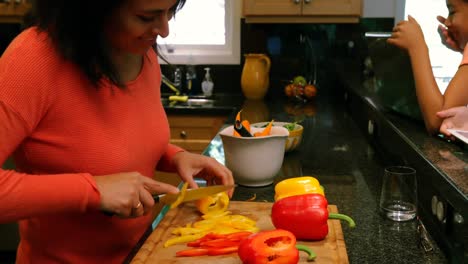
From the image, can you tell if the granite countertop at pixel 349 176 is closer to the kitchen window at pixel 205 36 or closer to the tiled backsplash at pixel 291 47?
the tiled backsplash at pixel 291 47

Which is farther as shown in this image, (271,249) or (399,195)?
(399,195)

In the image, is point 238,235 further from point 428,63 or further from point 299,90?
point 299,90

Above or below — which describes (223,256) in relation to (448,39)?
below

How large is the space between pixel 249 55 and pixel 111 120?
6.94ft

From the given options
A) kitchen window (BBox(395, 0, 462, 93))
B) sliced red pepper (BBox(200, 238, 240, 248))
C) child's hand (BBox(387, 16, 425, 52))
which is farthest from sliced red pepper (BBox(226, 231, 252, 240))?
kitchen window (BBox(395, 0, 462, 93))

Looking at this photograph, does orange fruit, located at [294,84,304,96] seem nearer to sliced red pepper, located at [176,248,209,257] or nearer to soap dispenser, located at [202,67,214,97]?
soap dispenser, located at [202,67,214,97]

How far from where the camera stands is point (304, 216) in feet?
3.71

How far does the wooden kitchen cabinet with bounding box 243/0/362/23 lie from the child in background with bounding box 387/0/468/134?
138 cm

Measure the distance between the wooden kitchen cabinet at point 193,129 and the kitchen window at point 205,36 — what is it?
586 millimetres

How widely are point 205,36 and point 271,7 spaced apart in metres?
0.74

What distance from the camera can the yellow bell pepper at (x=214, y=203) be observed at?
1287 mm

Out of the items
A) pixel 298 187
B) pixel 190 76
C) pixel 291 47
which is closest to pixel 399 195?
pixel 298 187

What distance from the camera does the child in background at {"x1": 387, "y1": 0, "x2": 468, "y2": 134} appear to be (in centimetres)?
142

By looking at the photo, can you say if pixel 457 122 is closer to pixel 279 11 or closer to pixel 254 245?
pixel 254 245
